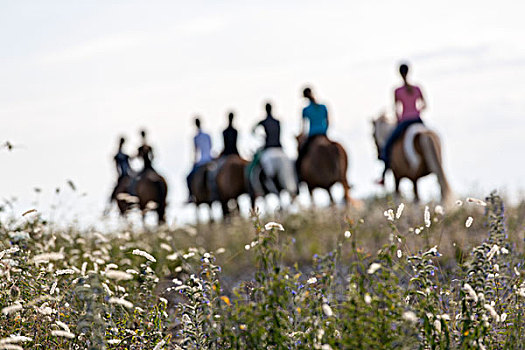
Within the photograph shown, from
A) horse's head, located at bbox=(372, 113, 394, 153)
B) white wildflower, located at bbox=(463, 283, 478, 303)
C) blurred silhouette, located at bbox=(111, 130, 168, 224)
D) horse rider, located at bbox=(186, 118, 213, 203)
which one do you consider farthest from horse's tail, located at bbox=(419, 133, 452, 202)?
white wildflower, located at bbox=(463, 283, 478, 303)

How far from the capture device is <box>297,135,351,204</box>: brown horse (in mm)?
17344

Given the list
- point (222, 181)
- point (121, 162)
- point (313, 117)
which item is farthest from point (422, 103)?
point (121, 162)

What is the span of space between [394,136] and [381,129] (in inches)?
83.7

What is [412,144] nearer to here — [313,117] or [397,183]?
[397,183]

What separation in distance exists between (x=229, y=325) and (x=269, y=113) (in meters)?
14.3

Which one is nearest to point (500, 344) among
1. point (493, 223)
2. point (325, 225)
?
point (493, 223)

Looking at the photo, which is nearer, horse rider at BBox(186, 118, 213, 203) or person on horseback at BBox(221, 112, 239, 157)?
person on horseback at BBox(221, 112, 239, 157)

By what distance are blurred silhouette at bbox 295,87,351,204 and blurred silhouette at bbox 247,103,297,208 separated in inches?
15.5

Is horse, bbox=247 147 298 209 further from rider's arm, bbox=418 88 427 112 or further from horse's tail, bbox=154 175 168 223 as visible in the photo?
horse's tail, bbox=154 175 168 223

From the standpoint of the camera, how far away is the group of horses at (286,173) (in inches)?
618

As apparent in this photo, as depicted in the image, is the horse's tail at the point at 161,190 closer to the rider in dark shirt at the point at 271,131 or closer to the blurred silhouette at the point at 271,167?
the blurred silhouette at the point at 271,167

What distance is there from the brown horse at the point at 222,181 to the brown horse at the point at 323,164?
11.2ft

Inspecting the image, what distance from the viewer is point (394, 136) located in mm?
16328

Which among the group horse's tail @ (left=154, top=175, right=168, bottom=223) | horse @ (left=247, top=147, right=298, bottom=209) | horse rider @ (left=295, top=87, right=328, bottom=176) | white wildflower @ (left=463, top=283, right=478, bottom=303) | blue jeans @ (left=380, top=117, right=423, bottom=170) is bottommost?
horse's tail @ (left=154, top=175, right=168, bottom=223)
